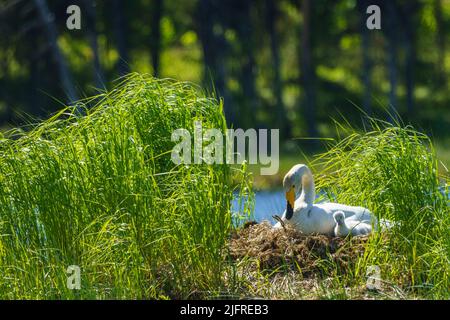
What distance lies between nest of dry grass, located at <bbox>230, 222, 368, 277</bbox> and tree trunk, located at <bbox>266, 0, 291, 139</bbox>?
29.8m

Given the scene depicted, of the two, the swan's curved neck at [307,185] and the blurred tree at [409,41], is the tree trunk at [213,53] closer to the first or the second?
the blurred tree at [409,41]

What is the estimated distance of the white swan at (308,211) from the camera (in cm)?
982

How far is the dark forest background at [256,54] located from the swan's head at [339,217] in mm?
20967

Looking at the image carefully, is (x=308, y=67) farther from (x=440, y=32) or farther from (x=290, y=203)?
(x=290, y=203)

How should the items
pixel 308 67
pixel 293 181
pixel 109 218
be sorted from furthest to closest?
pixel 308 67, pixel 293 181, pixel 109 218

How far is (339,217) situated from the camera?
9.58m

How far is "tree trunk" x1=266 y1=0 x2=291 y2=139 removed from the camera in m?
39.7

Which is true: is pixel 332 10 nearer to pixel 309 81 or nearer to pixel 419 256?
pixel 309 81

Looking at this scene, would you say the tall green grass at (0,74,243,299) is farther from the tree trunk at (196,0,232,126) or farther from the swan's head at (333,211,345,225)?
the tree trunk at (196,0,232,126)

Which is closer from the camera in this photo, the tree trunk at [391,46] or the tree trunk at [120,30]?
the tree trunk at [120,30]

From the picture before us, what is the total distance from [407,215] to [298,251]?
0.98 metres

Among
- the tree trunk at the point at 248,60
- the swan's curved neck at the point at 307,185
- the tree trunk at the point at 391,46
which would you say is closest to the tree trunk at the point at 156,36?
the tree trunk at the point at 248,60

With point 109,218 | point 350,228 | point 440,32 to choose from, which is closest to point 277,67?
point 440,32
